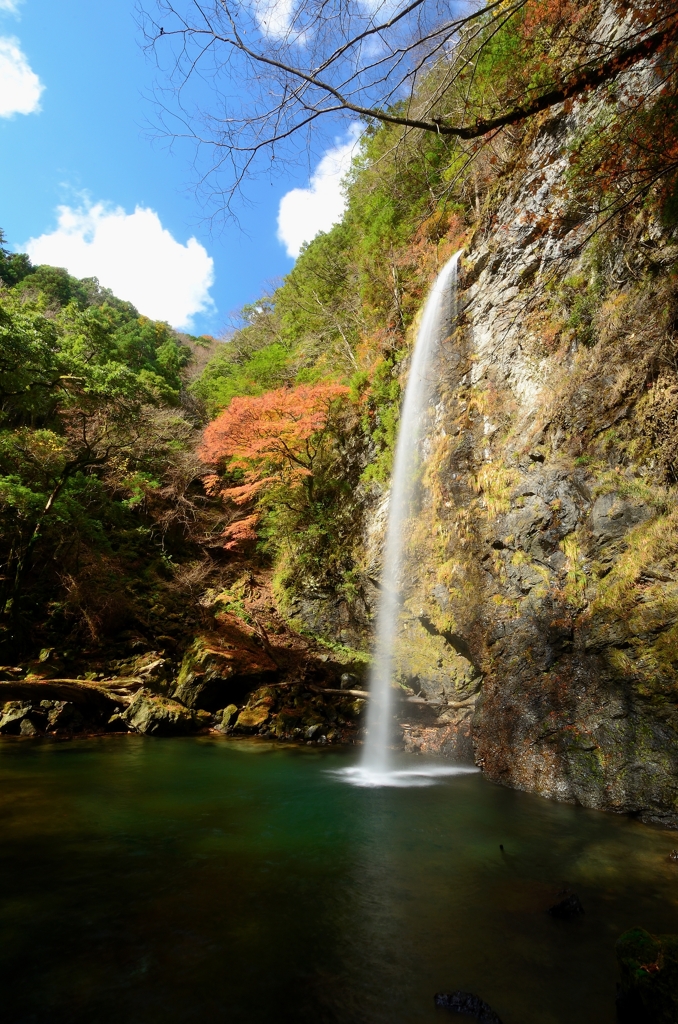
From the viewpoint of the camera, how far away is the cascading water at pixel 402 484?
1022 cm

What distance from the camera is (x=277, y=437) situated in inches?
523

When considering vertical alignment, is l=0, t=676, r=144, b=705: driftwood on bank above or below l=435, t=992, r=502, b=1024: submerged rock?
above

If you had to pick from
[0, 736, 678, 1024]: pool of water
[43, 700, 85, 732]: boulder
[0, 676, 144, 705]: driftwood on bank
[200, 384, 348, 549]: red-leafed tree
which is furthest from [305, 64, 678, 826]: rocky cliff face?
[43, 700, 85, 732]: boulder

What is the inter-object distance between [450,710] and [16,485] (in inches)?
397

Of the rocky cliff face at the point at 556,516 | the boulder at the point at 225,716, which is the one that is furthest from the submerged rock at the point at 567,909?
the boulder at the point at 225,716

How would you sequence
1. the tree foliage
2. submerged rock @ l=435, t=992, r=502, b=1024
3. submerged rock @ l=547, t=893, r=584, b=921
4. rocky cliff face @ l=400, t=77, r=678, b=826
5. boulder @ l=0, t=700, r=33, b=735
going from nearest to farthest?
submerged rock @ l=435, t=992, r=502, b=1024
submerged rock @ l=547, t=893, r=584, b=921
rocky cliff face @ l=400, t=77, r=678, b=826
boulder @ l=0, t=700, r=33, b=735
the tree foliage

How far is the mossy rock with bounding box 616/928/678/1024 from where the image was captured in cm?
236

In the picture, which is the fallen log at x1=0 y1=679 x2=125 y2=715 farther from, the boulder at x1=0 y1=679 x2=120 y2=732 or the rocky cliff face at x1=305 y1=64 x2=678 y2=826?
the rocky cliff face at x1=305 y1=64 x2=678 y2=826

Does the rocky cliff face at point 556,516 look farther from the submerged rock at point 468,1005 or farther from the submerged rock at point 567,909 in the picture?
the submerged rock at point 468,1005

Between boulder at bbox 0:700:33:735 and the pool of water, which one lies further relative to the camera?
boulder at bbox 0:700:33:735

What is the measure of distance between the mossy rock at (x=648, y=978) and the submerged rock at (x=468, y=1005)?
720 mm

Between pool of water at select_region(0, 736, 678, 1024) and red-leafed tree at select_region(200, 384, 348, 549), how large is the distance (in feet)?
29.2

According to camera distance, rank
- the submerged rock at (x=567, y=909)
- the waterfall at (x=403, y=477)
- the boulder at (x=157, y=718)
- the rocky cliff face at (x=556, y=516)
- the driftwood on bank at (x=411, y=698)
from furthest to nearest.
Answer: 1. the waterfall at (x=403, y=477)
2. the boulder at (x=157, y=718)
3. the driftwood on bank at (x=411, y=698)
4. the rocky cliff face at (x=556, y=516)
5. the submerged rock at (x=567, y=909)

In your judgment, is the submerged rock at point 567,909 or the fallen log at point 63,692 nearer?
the submerged rock at point 567,909
